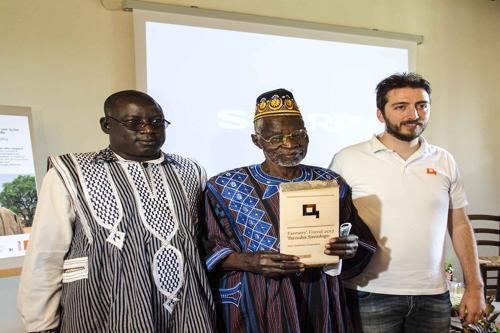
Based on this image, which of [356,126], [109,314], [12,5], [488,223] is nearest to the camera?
[109,314]

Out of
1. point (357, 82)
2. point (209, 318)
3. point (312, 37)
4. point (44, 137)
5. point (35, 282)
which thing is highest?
point (312, 37)

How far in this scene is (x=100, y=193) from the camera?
1.25 metres

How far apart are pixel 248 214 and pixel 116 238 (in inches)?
15.9

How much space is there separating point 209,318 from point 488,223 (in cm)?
338

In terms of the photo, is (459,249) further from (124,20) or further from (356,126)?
(124,20)

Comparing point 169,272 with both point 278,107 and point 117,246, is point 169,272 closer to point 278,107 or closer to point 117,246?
point 117,246

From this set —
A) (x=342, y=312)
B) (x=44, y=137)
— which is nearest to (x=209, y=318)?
(x=342, y=312)

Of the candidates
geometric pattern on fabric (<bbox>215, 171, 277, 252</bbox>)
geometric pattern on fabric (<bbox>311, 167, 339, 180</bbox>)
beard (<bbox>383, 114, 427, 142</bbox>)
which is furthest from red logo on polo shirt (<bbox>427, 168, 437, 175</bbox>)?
geometric pattern on fabric (<bbox>215, 171, 277, 252</bbox>)

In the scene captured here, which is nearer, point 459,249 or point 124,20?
point 459,249

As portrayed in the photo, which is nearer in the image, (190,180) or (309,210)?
(309,210)

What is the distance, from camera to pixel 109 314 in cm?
120

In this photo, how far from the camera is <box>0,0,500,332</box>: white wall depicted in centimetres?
235

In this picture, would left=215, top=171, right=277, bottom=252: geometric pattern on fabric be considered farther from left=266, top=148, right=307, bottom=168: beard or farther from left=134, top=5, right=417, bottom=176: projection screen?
left=134, top=5, right=417, bottom=176: projection screen

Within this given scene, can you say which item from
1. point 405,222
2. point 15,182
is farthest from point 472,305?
point 15,182
